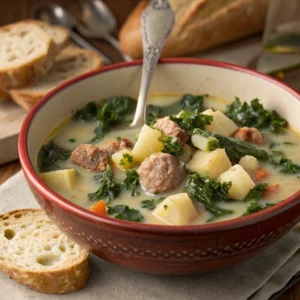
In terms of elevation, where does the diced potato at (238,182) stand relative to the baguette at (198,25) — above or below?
above

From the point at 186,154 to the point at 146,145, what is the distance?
239mm

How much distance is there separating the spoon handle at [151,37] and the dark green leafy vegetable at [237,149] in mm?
696

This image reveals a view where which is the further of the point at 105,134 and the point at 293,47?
the point at 293,47

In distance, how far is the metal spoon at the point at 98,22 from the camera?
6145 mm

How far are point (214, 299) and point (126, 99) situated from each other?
5.48ft

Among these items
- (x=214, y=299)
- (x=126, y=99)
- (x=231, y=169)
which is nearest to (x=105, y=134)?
(x=126, y=99)

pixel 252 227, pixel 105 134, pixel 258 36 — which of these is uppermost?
pixel 252 227

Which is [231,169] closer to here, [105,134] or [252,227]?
[252,227]

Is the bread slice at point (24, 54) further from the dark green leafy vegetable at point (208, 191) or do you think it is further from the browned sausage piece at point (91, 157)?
the dark green leafy vegetable at point (208, 191)

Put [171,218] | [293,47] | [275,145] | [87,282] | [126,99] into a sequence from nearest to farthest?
1. [171,218]
2. [87,282]
3. [275,145]
4. [126,99]
5. [293,47]

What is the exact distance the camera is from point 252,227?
300cm

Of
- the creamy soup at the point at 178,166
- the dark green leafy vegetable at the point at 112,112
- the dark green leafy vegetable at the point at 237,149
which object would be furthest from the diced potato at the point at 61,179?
the dark green leafy vegetable at the point at 237,149

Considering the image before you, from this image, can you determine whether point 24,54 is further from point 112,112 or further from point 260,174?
point 260,174

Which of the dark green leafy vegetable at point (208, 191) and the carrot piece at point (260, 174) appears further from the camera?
the carrot piece at point (260, 174)
